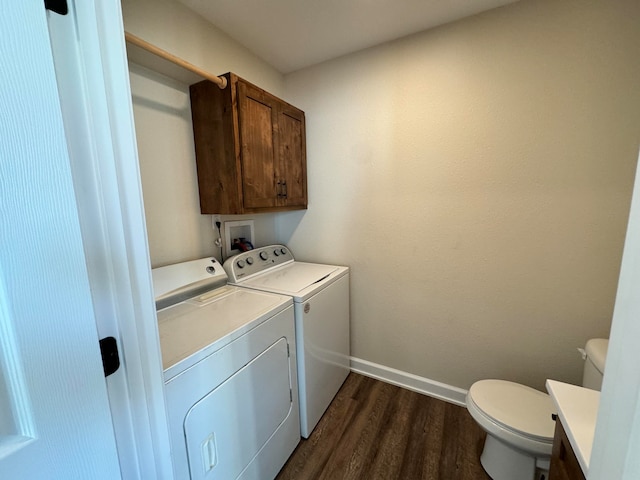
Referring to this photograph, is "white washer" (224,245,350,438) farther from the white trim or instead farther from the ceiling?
the ceiling

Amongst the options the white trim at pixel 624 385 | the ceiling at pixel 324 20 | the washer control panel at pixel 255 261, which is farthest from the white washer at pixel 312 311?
the ceiling at pixel 324 20

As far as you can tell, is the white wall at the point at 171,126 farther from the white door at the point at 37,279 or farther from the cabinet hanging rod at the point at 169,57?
the white door at the point at 37,279

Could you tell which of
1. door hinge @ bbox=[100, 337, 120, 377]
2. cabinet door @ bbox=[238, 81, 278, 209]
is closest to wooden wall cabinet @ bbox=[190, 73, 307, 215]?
cabinet door @ bbox=[238, 81, 278, 209]

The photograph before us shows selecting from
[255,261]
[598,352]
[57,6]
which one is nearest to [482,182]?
[598,352]

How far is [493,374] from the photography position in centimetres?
171

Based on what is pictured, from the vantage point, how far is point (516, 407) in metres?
1.29

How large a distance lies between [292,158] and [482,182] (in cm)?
130

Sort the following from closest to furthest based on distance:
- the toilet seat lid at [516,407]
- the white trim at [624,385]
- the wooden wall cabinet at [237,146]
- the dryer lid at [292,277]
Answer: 1. the white trim at [624,385]
2. the toilet seat lid at [516,407]
3. the wooden wall cabinet at [237,146]
4. the dryer lid at [292,277]

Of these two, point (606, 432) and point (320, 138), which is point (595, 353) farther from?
point (320, 138)

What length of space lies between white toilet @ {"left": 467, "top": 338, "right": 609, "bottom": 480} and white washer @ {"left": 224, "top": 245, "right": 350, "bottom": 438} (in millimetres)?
862

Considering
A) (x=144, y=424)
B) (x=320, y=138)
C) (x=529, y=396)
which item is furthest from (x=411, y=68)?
(x=144, y=424)

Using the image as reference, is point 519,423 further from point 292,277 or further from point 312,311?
point 292,277

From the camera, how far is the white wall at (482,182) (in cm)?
132

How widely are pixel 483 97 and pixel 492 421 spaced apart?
5.77ft
